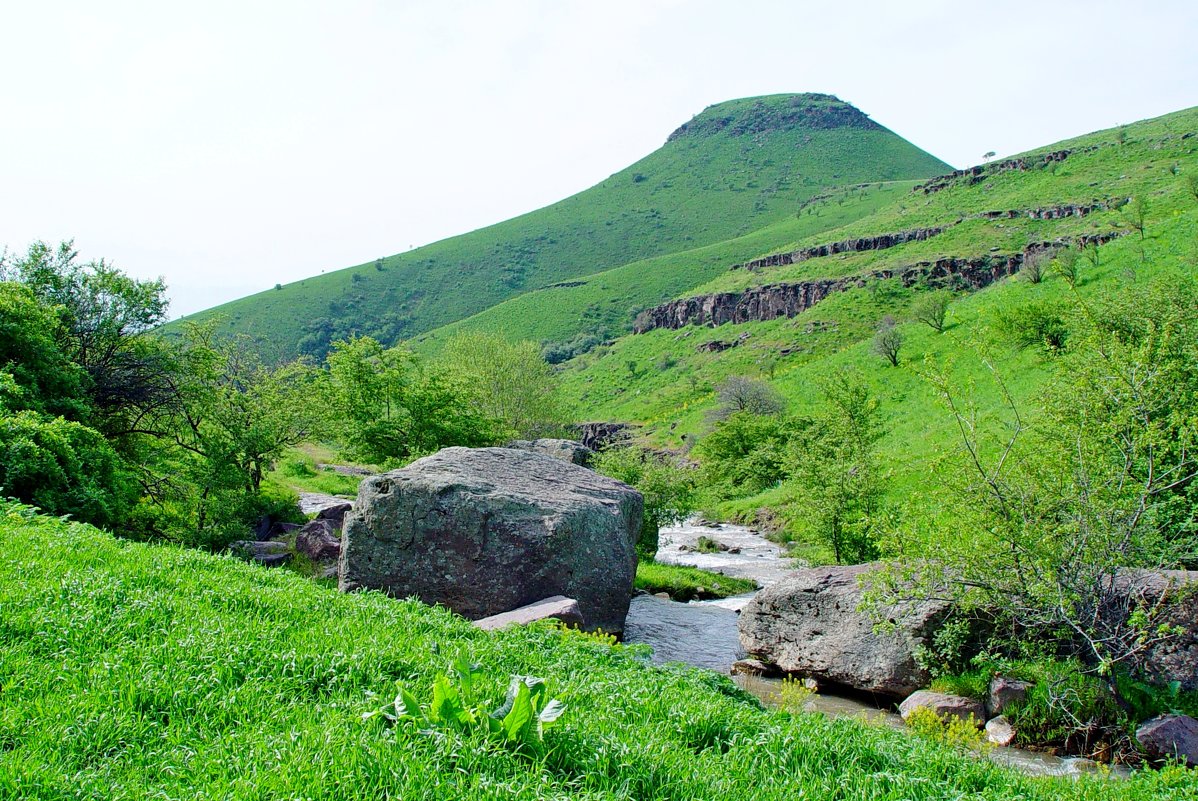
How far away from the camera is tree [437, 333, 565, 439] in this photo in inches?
2034

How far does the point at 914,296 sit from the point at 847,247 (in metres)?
28.4

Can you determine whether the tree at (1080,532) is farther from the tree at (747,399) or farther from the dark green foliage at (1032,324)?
the tree at (747,399)

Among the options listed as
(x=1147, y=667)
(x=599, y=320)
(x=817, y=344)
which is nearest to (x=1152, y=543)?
(x=1147, y=667)

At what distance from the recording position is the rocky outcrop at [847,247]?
102188 mm

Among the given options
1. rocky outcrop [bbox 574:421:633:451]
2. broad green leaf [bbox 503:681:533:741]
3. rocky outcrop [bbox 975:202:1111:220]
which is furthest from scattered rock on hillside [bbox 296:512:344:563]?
rocky outcrop [bbox 975:202:1111:220]

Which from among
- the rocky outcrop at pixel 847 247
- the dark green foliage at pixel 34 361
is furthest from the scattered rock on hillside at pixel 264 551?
the rocky outcrop at pixel 847 247

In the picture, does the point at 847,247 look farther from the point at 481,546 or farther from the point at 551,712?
the point at 551,712

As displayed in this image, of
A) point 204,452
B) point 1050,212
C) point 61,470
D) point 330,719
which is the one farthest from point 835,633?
point 1050,212

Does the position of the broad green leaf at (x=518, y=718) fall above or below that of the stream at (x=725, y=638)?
above

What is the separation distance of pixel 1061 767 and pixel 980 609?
314 centimetres

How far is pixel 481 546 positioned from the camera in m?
14.6

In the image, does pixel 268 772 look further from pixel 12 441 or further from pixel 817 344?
pixel 817 344

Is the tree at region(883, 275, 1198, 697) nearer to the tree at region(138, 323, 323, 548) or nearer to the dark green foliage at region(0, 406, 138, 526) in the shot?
the dark green foliage at region(0, 406, 138, 526)

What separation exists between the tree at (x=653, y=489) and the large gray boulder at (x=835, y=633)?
40.9 ft
